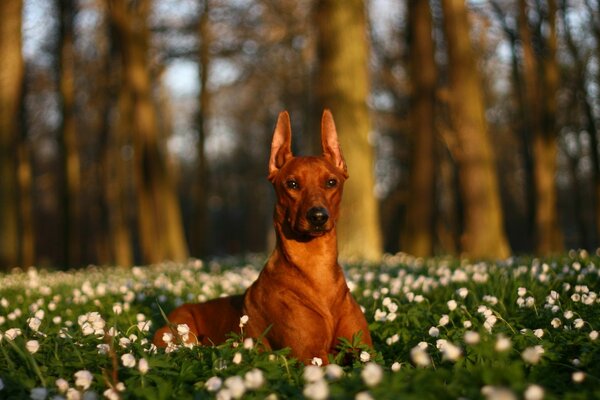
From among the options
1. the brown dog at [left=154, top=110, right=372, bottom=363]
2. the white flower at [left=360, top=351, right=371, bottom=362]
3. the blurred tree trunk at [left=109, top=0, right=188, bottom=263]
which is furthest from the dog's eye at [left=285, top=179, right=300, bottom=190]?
the blurred tree trunk at [left=109, top=0, right=188, bottom=263]

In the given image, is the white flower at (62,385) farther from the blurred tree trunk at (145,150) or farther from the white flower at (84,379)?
the blurred tree trunk at (145,150)

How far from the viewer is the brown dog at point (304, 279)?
187 inches

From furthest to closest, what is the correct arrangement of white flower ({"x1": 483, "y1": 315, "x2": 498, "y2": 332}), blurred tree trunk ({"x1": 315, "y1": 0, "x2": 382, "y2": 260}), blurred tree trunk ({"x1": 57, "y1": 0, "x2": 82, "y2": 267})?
blurred tree trunk ({"x1": 57, "y1": 0, "x2": 82, "y2": 267}) → blurred tree trunk ({"x1": 315, "y1": 0, "x2": 382, "y2": 260}) → white flower ({"x1": 483, "y1": 315, "x2": 498, "y2": 332})

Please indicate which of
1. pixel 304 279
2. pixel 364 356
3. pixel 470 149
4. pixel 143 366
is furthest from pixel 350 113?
pixel 143 366

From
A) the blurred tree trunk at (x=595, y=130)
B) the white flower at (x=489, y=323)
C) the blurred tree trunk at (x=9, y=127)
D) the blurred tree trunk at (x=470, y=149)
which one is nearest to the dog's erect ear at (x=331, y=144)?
the white flower at (x=489, y=323)

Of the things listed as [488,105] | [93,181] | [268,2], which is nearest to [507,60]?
[488,105]

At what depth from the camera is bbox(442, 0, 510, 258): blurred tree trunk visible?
1410 centimetres

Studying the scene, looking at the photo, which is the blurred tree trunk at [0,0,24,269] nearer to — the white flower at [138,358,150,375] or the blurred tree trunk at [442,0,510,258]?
the blurred tree trunk at [442,0,510,258]

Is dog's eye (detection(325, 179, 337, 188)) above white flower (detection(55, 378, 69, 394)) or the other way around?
above

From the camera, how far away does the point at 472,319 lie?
16.3 feet

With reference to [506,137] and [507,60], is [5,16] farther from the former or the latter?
[506,137]

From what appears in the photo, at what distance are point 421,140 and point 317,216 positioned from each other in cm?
1413

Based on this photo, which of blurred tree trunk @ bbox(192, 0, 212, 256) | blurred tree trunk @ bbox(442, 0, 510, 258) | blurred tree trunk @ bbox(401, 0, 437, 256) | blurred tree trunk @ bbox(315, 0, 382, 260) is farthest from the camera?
blurred tree trunk @ bbox(192, 0, 212, 256)

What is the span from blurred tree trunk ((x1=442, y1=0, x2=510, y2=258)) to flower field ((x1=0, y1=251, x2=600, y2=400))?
713 cm
